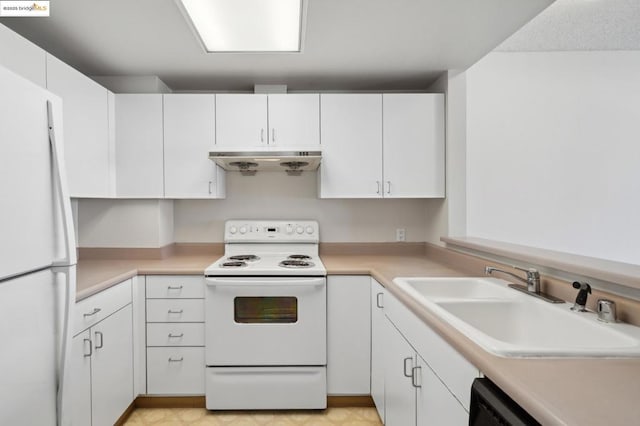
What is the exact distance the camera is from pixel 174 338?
2.15 meters

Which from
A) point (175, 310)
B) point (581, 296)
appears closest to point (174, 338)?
point (175, 310)

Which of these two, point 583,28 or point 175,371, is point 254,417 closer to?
point 175,371

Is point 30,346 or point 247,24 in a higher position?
point 247,24

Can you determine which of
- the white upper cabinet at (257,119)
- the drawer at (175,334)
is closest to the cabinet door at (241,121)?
the white upper cabinet at (257,119)

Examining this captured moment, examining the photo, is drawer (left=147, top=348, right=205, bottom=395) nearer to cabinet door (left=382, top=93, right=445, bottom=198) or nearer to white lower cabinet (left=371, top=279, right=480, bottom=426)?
white lower cabinet (left=371, top=279, right=480, bottom=426)

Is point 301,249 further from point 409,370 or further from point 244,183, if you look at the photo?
point 409,370

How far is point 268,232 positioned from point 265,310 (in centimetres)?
73

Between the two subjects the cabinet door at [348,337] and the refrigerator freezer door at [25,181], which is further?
the cabinet door at [348,337]

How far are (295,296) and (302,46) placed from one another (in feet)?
5.06

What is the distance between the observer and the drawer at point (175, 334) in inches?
84.7

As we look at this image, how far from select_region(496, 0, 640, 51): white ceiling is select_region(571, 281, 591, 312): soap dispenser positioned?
6.45 feet

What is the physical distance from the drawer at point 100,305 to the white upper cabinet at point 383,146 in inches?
56.2

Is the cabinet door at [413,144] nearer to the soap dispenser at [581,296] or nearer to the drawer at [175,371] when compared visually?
the soap dispenser at [581,296]

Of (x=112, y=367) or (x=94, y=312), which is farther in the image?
(x=112, y=367)
